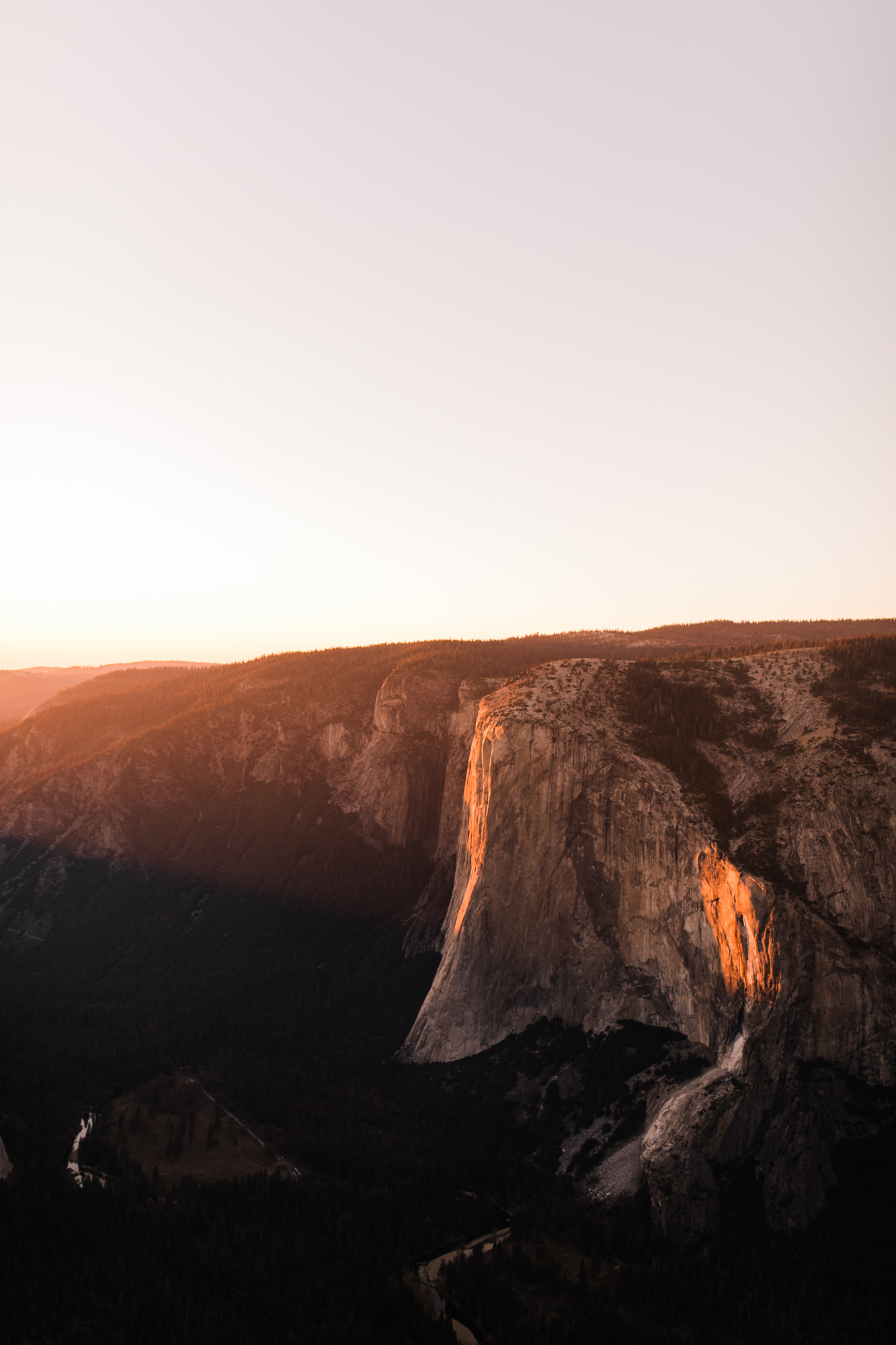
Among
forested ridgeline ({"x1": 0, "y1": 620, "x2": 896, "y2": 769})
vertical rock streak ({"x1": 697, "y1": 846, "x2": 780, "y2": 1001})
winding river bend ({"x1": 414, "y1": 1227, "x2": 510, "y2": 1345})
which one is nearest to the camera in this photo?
winding river bend ({"x1": 414, "y1": 1227, "x2": 510, "y2": 1345})

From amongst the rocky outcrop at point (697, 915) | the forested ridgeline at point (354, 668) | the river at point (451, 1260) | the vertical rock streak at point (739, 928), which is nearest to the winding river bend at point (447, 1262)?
the river at point (451, 1260)

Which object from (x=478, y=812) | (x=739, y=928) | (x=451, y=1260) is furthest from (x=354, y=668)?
(x=451, y=1260)

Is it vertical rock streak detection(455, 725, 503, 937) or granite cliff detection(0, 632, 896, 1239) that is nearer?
granite cliff detection(0, 632, 896, 1239)

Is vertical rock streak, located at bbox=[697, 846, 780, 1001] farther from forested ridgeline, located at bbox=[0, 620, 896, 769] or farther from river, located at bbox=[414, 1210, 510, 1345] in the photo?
forested ridgeline, located at bbox=[0, 620, 896, 769]

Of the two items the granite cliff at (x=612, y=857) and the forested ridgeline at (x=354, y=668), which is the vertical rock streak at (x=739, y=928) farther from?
the forested ridgeline at (x=354, y=668)

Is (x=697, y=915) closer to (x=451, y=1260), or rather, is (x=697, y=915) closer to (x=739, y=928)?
(x=739, y=928)

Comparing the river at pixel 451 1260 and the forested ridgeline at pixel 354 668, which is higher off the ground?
the forested ridgeline at pixel 354 668

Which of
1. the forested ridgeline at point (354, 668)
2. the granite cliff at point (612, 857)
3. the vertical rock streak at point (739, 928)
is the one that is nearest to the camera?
the granite cliff at point (612, 857)

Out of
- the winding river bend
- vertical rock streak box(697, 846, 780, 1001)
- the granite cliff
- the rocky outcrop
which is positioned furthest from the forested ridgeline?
the winding river bend
